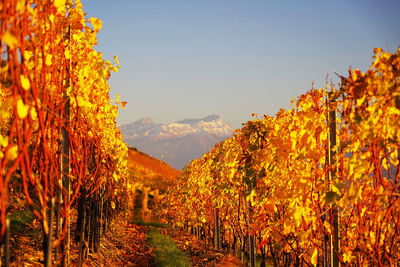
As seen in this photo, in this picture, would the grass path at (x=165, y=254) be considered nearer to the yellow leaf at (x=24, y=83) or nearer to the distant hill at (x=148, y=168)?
the yellow leaf at (x=24, y=83)

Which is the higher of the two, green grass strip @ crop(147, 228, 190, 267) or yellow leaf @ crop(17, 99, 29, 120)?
yellow leaf @ crop(17, 99, 29, 120)

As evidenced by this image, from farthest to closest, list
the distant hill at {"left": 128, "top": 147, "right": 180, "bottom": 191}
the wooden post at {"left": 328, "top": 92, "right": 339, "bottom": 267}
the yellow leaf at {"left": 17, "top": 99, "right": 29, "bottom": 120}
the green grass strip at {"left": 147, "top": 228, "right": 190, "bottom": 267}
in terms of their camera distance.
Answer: the distant hill at {"left": 128, "top": 147, "right": 180, "bottom": 191}
the green grass strip at {"left": 147, "top": 228, "right": 190, "bottom": 267}
the wooden post at {"left": 328, "top": 92, "right": 339, "bottom": 267}
the yellow leaf at {"left": 17, "top": 99, "right": 29, "bottom": 120}

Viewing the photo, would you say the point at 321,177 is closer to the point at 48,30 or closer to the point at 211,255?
the point at 48,30

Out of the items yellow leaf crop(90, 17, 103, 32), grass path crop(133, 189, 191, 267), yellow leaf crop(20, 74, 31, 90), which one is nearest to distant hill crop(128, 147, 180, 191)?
grass path crop(133, 189, 191, 267)

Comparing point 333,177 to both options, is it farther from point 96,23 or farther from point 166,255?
point 166,255

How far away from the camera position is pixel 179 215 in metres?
16.2

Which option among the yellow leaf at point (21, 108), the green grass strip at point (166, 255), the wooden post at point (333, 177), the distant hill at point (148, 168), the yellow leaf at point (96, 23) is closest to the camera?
the yellow leaf at point (21, 108)

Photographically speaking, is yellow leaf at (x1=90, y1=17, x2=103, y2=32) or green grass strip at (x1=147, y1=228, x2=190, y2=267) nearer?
yellow leaf at (x1=90, y1=17, x2=103, y2=32)

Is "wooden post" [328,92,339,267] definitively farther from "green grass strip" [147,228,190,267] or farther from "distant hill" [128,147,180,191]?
"distant hill" [128,147,180,191]

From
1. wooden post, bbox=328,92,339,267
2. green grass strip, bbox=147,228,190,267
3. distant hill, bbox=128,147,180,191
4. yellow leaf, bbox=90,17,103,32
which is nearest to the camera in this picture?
yellow leaf, bbox=90,17,103,32

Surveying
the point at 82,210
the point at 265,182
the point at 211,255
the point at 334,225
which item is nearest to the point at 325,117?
the point at 334,225

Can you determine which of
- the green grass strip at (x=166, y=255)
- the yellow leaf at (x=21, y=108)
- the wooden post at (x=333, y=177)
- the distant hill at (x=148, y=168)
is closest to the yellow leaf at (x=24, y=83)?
the yellow leaf at (x=21, y=108)

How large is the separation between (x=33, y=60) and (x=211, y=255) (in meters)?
8.87

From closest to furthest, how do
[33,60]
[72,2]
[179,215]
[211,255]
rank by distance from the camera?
[33,60] < [72,2] < [211,255] < [179,215]
